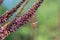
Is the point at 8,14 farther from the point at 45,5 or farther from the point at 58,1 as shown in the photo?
the point at 58,1

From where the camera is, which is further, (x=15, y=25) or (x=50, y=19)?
(x=50, y=19)

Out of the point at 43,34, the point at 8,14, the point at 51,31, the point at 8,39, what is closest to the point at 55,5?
the point at 43,34

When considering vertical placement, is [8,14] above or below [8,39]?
below

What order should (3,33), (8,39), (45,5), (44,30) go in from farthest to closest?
(45,5) < (44,30) < (8,39) < (3,33)

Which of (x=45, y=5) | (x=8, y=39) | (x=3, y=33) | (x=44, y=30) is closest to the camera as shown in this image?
(x=3, y=33)

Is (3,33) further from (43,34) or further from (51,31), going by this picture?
(43,34)

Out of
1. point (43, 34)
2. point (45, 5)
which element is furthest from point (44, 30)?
point (45, 5)

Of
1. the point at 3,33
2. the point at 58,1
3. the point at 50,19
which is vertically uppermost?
the point at 58,1
